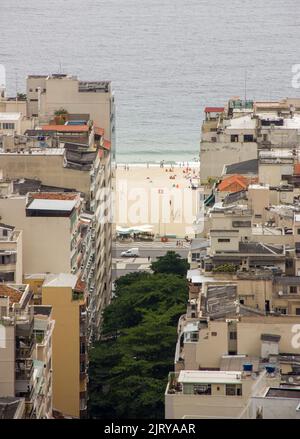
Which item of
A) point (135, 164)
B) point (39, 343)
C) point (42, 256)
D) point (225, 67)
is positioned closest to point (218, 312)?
point (39, 343)

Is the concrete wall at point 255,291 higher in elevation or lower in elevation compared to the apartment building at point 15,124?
lower

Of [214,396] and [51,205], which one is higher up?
[51,205]

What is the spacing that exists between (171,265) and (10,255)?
19811 millimetres

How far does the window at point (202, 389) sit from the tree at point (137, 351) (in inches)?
298

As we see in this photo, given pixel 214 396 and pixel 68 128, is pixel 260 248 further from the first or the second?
pixel 68 128

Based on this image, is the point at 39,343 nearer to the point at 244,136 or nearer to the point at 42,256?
the point at 42,256

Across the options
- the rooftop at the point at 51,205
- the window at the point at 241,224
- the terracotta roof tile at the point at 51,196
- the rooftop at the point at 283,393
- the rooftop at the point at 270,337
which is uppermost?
the terracotta roof tile at the point at 51,196

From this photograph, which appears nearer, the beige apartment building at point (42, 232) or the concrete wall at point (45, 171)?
the beige apartment building at point (42, 232)

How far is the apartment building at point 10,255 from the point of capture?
61938 millimetres

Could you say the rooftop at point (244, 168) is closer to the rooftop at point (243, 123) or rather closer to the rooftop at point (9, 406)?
the rooftop at point (243, 123)

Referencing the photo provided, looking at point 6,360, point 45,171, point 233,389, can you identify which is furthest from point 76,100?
point 233,389

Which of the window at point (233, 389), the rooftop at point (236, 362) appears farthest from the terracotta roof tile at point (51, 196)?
the window at point (233, 389)

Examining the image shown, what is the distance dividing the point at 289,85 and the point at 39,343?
11654 centimetres

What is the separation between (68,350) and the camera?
61906 millimetres
